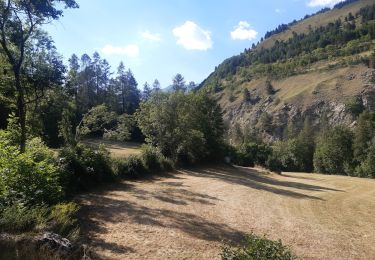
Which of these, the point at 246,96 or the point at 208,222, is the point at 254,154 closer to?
the point at 208,222

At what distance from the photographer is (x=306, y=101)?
13150 centimetres

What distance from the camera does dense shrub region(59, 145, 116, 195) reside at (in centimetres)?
1847

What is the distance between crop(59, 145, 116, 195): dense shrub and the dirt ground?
101 centimetres

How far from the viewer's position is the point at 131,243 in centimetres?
1080

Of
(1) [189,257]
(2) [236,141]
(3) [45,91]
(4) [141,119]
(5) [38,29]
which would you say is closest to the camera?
(1) [189,257]

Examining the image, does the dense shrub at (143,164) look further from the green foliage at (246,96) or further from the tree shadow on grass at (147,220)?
the green foliage at (246,96)

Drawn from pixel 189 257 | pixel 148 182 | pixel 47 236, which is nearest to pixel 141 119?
pixel 148 182

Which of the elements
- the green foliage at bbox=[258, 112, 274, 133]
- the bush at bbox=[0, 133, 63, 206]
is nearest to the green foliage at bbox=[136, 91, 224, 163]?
the bush at bbox=[0, 133, 63, 206]

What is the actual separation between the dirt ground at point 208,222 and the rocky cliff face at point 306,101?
314 feet

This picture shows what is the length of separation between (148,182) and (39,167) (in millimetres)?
14478

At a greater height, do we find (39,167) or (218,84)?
Result: (218,84)

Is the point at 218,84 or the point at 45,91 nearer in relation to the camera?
the point at 45,91

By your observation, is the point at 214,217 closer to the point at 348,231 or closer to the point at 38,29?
the point at 348,231

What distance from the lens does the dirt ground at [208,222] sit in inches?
430
